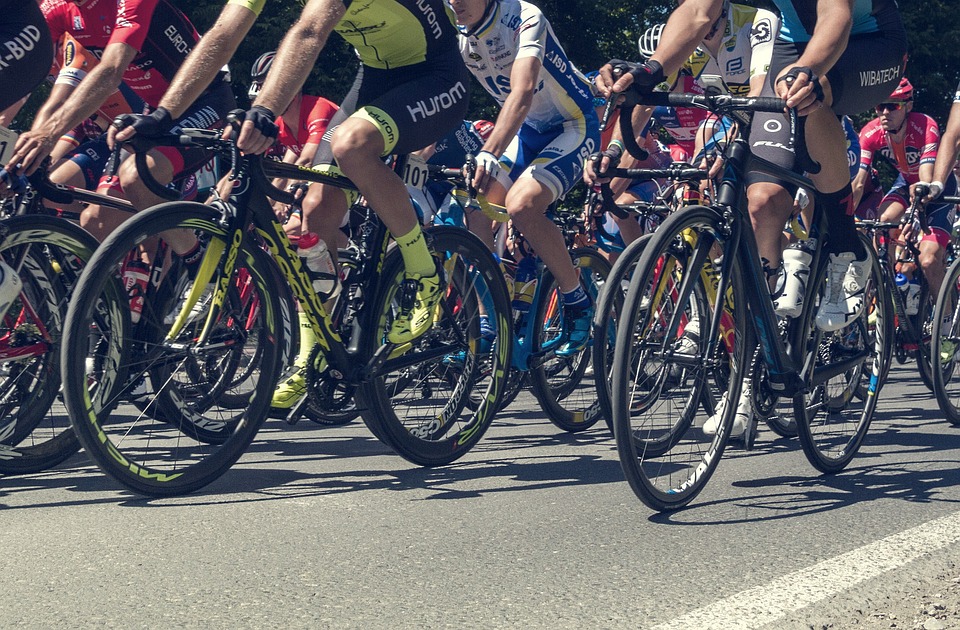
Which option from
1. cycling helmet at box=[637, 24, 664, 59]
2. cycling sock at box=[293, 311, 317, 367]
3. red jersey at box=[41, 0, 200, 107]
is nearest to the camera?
cycling sock at box=[293, 311, 317, 367]

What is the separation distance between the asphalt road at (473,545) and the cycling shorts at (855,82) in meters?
1.22

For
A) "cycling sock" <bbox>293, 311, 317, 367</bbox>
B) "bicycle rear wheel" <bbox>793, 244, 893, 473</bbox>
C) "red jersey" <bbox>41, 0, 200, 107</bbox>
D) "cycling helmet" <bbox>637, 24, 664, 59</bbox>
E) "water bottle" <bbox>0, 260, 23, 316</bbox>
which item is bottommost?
"bicycle rear wheel" <bbox>793, 244, 893, 473</bbox>

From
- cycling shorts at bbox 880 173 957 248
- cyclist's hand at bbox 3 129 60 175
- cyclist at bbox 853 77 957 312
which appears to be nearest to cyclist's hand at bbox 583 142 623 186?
cyclist's hand at bbox 3 129 60 175

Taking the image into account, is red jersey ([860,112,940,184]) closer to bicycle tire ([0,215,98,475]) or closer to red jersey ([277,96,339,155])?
red jersey ([277,96,339,155])

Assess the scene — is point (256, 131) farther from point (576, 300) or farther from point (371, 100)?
point (576, 300)

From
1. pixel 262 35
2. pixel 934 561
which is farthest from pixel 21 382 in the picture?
pixel 262 35

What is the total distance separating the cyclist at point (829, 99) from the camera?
4328 millimetres

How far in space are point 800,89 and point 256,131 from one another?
1708mm

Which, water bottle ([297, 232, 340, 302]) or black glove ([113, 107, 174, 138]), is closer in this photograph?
black glove ([113, 107, 174, 138])

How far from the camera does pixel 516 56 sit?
5945 mm

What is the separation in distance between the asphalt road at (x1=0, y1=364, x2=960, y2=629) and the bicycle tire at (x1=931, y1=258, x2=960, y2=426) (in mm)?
1030

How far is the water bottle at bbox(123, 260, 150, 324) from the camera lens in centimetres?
407

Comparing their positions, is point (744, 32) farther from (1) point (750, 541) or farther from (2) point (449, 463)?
(1) point (750, 541)

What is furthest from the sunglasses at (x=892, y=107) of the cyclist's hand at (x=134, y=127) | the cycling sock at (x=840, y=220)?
the cyclist's hand at (x=134, y=127)
